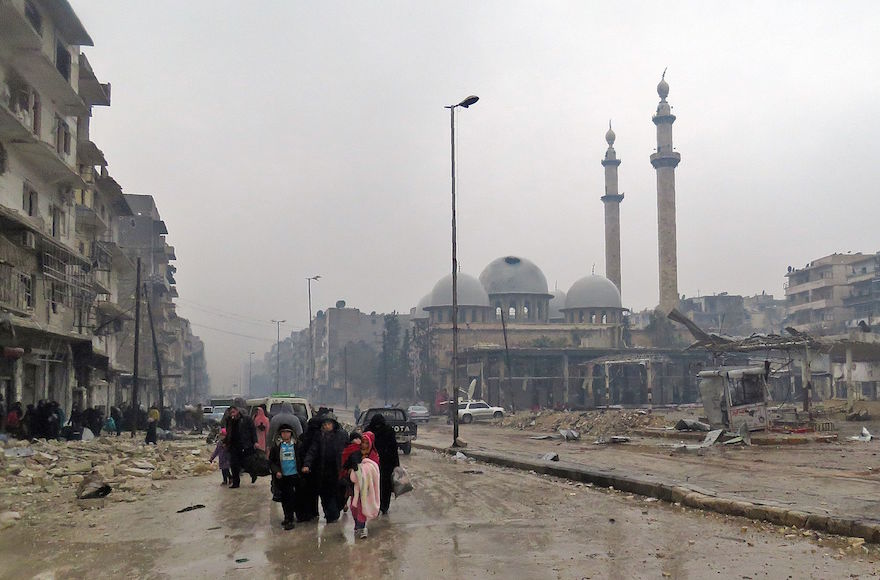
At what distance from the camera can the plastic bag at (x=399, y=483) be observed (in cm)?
1037

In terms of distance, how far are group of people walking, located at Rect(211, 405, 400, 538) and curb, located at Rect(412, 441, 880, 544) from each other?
4.19 metres

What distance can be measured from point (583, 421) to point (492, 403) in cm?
2559

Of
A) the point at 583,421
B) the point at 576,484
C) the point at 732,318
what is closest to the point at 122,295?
the point at 583,421

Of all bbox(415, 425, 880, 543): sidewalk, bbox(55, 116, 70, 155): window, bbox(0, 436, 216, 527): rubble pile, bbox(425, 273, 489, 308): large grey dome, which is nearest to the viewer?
bbox(415, 425, 880, 543): sidewalk

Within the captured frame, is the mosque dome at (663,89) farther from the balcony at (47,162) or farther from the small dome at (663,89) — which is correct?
the balcony at (47,162)

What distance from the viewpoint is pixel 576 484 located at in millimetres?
14711

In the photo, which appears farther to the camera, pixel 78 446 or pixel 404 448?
pixel 404 448

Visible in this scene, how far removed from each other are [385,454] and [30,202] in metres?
21.7

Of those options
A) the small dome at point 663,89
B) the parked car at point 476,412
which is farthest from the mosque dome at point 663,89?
the parked car at point 476,412

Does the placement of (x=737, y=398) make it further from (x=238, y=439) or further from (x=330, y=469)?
(x=330, y=469)

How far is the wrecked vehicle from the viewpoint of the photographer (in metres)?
23.8

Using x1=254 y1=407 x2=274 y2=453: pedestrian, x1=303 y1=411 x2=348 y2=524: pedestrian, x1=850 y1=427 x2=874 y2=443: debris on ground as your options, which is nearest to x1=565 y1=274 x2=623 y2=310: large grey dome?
x1=850 y1=427 x2=874 y2=443: debris on ground

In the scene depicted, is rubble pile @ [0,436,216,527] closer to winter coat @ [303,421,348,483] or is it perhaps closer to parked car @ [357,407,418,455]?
winter coat @ [303,421,348,483]

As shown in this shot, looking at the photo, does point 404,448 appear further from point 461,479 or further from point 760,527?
point 760,527
